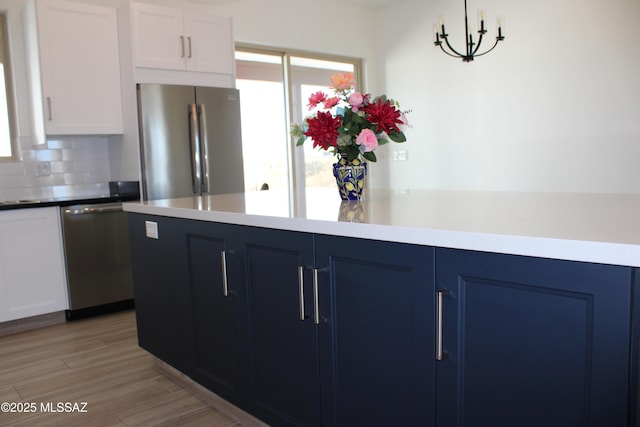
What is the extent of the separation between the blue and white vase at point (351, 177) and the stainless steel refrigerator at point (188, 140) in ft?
7.24

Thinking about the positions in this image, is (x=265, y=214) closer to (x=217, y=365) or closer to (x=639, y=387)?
(x=217, y=365)

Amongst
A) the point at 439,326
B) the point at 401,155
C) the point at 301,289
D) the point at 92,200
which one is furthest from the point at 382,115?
the point at 401,155

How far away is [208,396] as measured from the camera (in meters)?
2.43

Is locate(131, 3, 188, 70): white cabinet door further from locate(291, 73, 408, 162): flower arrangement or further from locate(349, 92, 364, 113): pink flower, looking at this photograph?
locate(349, 92, 364, 113): pink flower

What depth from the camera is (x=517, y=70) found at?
196 inches

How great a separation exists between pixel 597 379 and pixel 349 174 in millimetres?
1321

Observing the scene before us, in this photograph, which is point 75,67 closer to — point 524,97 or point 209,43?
point 209,43

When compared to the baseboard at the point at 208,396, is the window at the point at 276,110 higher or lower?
higher

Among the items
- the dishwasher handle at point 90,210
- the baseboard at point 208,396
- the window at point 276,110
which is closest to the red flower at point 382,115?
the baseboard at point 208,396

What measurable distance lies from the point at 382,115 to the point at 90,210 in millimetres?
2589

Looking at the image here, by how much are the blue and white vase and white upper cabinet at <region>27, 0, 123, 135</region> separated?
101 inches

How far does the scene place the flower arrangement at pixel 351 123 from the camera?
2.10 m

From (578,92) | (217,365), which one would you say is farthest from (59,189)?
(578,92)

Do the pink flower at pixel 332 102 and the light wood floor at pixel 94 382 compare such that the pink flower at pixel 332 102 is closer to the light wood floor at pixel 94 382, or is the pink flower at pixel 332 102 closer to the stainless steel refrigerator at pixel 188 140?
the light wood floor at pixel 94 382
